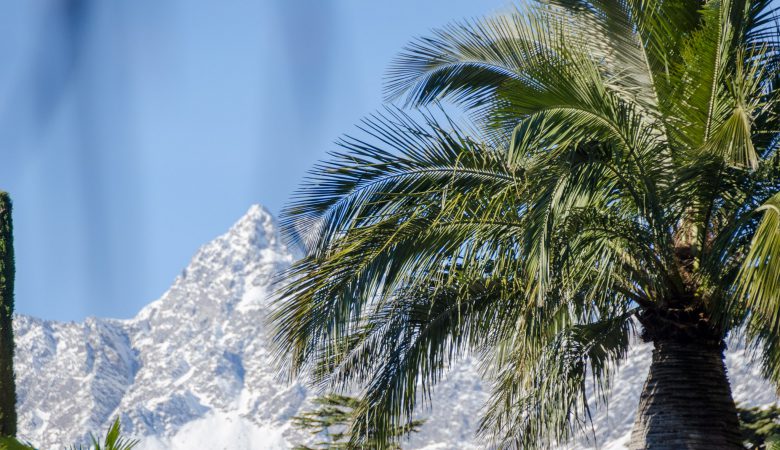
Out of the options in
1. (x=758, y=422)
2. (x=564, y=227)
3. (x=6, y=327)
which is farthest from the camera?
(x=758, y=422)

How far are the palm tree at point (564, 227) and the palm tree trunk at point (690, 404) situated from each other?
1 centimetres

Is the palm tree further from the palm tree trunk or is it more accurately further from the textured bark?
the textured bark

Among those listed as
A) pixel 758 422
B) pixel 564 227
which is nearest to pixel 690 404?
pixel 564 227

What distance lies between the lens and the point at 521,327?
25.6 ft

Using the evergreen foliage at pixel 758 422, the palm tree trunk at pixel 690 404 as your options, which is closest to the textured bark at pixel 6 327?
the palm tree trunk at pixel 690 404

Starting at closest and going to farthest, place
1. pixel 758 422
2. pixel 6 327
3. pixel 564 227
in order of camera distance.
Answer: pixel 564 227 < pixel 6 327 < pixel 758 422

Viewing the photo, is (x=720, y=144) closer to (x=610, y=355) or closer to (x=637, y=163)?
(x=637, y=163)

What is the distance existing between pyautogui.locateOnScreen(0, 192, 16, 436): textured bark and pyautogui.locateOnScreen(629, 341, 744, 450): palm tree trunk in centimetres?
1205

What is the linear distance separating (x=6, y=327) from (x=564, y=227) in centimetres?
1351

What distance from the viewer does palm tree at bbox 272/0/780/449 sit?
6.66 m

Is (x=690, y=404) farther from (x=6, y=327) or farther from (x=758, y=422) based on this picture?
(x=758, y=422)

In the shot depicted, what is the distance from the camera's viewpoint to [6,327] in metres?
17.8

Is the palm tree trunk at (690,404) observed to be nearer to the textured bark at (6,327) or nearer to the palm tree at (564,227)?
the palm tree at (564,227)

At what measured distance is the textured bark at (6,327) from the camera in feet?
55.7
